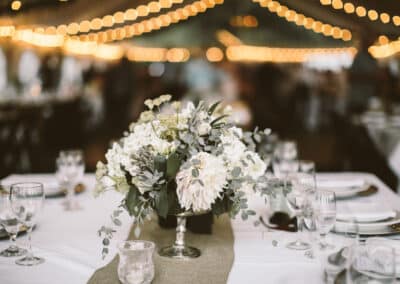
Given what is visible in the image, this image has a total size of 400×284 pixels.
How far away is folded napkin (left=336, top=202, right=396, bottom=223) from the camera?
1.91 meters

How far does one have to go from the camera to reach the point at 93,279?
4.91ft

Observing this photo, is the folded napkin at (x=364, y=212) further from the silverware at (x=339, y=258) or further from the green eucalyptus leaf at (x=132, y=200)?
the green eucalyptus leaf at (x=132, y=200)

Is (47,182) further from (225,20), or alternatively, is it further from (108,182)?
(225,20)

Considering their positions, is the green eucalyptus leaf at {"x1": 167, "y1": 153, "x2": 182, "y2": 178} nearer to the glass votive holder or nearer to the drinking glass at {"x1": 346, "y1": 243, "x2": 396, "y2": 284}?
the glass votive holder

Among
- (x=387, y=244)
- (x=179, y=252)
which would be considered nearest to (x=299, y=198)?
(x=387, y=244)

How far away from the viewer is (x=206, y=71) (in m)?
15.5

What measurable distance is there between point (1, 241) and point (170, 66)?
45.5ft

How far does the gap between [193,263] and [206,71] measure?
14.0 m

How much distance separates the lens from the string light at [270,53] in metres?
14.7

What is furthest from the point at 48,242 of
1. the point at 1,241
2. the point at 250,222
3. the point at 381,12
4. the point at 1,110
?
the point at 381,12

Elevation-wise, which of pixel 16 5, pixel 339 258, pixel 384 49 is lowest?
pixel 339 258

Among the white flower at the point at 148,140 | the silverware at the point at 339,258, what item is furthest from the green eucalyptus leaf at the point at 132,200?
the silverware at the point at 339,258

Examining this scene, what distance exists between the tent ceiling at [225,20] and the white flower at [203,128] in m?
6.06

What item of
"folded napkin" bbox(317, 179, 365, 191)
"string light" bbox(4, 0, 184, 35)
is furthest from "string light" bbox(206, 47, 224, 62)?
"folded napkin" bbox(317, 179, 365, 191)
